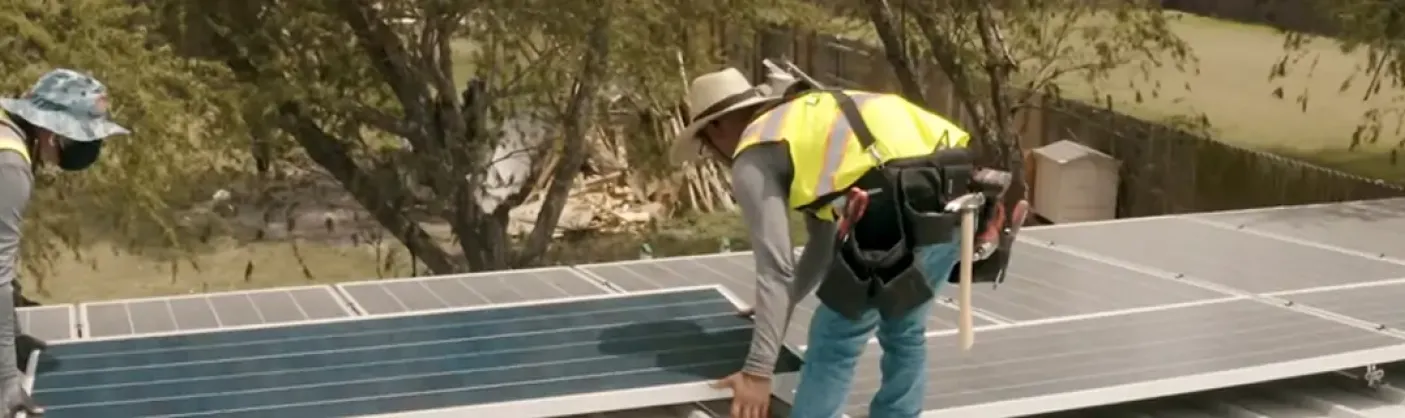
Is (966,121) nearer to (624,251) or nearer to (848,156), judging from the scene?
(624,251)

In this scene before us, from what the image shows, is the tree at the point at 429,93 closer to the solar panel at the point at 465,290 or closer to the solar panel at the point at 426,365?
the solar panel at the point at 465,290

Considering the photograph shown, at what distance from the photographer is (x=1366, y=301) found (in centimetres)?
597

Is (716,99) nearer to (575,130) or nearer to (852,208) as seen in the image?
(852,208)

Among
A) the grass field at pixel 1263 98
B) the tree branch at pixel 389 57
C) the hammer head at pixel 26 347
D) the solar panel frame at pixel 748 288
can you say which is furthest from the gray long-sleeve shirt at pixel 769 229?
the grass field at pixel 1263 98

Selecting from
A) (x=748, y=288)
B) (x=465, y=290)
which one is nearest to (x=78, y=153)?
(x=465, y=290)

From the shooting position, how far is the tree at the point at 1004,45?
13.0m

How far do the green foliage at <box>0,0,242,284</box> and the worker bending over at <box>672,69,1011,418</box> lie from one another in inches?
176

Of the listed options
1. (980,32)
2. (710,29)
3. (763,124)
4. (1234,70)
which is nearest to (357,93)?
(710,29)

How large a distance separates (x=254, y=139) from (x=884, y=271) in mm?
7493

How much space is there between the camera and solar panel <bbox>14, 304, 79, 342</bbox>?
209 inches

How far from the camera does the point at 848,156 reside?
4.20 meters

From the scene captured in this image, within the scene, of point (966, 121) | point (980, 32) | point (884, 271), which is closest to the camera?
point (884, 271)

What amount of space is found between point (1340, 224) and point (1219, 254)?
1260 mm

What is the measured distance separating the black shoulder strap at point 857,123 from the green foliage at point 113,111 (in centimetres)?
459
